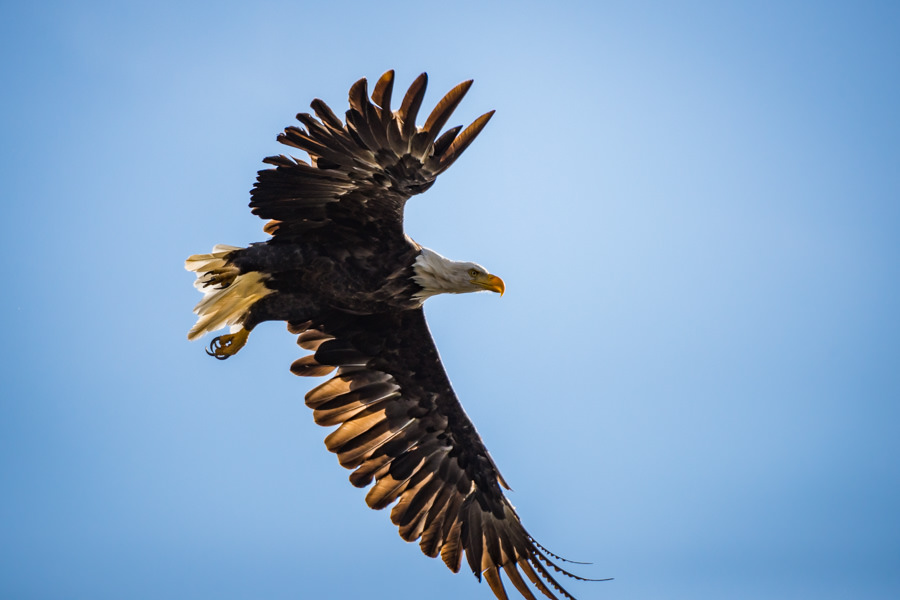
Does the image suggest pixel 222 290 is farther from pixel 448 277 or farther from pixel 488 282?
pixel 488 282

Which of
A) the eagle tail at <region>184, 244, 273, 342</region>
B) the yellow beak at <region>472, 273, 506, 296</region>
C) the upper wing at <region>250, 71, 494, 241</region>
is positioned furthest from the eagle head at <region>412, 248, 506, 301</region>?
the eagle tail at <region>184, 244, 273, 342</region>

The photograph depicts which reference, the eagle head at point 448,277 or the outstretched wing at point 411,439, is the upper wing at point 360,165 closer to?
the eagle head at point 448,277

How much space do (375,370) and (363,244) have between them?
5.58ft

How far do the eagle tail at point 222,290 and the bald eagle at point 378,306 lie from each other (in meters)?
0.01

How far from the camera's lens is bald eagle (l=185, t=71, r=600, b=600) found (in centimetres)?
699

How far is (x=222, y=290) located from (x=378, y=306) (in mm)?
1462

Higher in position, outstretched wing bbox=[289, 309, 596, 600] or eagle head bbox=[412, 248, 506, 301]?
eagle head bbox=[412, 248, 506, 301]

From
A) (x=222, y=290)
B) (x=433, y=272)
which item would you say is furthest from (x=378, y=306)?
(x=222, y=290)

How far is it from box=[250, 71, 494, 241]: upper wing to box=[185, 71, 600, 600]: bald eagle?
0.01m

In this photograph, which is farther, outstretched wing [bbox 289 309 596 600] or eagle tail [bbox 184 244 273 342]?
outstretched wing [bbox 289 309 596 600]

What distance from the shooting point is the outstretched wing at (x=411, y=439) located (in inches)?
342

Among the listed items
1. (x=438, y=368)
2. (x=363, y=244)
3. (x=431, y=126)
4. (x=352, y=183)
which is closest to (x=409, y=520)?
(x=438, y=368)

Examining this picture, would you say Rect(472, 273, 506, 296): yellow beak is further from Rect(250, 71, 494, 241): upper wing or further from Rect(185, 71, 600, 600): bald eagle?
Rect(250, 71, 494, 241): upper wing

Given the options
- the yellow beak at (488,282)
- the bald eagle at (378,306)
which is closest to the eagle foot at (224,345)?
the bald eagle at (378,306)
